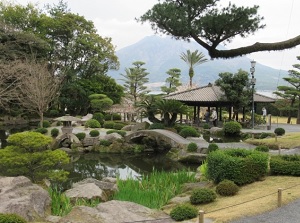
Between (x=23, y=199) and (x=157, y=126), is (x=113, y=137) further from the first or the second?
Result: (x=23, y=199)

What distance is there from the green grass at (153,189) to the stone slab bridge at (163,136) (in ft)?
31.6

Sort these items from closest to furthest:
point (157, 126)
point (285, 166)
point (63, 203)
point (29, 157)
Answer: point (63, 203)
point (285, 166)
point (29, 157)
point (157, 126)

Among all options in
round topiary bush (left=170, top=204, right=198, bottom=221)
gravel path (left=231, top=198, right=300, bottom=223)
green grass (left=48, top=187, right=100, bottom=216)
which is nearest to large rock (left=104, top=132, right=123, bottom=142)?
green grass (left=48, top=187, right=100, bottom=216)

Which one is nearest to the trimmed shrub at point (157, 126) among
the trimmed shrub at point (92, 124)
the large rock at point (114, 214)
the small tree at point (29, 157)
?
the trimmed shrub at point (92, 124)

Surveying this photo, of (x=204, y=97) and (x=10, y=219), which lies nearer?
(x=10, y=219)

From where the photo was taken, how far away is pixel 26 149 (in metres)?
12.4

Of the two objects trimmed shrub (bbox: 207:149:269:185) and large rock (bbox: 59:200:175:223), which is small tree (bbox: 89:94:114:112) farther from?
large rock (bbox: 59:200:175:223)

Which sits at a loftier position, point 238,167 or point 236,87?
point 236,87

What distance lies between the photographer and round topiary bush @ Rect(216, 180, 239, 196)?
10.2m

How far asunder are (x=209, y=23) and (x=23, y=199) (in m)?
8.60

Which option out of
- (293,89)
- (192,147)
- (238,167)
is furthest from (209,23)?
(293,89)

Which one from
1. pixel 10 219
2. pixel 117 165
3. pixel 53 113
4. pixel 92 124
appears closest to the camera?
pixel 10 219

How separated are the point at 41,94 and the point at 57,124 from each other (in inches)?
179

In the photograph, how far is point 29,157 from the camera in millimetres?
12156
